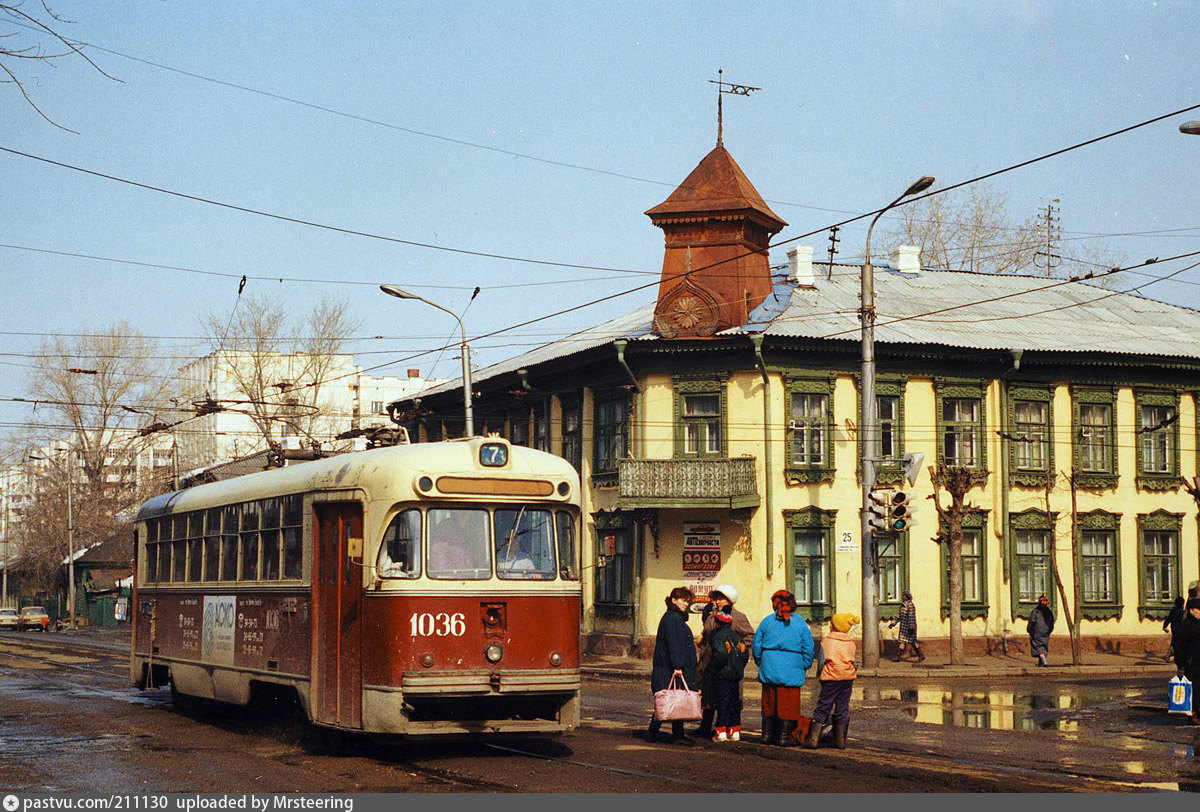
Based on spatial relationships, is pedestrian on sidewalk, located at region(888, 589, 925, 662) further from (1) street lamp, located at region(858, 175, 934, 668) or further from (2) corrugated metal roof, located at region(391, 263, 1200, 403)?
(2) corrugated metal roof, located at region(391, 263, 1200, 403)

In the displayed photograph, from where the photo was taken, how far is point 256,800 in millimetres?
10742

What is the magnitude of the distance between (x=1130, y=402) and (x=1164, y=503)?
2.93m

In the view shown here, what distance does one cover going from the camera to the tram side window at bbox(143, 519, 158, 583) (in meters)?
21.0

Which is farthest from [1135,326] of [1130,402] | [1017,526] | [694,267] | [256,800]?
[256,800]

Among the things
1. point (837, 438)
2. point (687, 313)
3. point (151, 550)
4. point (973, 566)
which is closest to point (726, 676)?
point (151, 550)

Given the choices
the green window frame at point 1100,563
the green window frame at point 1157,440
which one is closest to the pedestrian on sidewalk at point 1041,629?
the green window frame at point 1100,563

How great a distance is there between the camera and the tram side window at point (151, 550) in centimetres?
2097

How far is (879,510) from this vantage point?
28703mm

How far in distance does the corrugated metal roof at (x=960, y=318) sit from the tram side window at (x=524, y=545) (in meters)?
21.2

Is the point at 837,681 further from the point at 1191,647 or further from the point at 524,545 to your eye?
the point at 1191,647

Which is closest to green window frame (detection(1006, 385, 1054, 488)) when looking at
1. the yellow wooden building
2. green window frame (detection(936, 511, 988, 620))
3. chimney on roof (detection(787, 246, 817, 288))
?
the yellow wooden building

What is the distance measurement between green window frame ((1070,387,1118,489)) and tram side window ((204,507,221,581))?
85.6 ft

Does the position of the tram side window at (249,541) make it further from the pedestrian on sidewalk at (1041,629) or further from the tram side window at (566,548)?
the pedestrian on sidewalk at (1041,629)

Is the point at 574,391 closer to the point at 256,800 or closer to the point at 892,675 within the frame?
the point at 892,675
